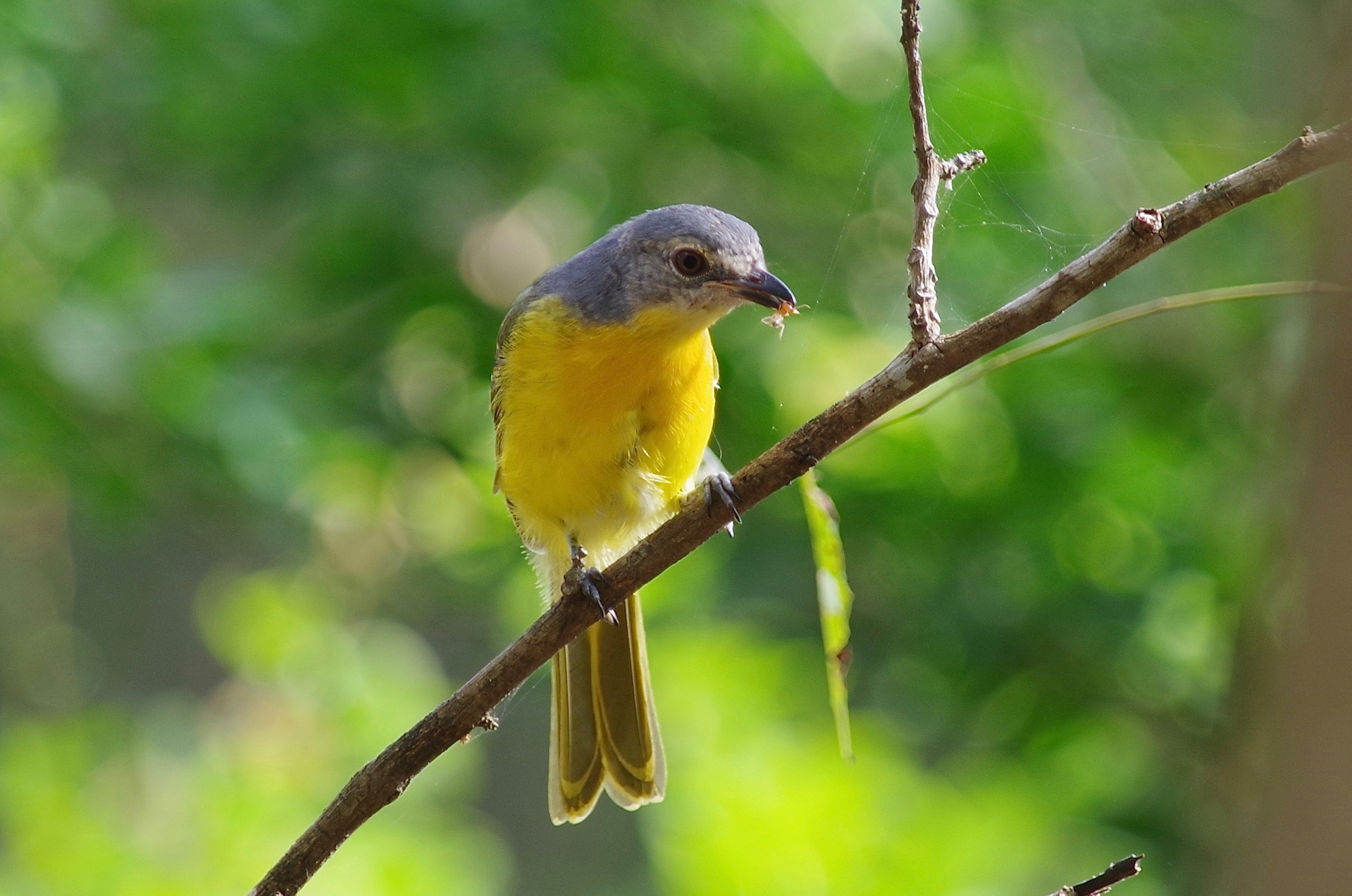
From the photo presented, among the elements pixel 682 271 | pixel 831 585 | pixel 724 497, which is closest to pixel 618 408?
pixel 682 271

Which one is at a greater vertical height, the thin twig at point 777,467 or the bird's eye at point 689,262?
the bird's eye at point 689,262

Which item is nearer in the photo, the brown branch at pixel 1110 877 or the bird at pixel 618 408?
the brown branch at pixel 1110 877

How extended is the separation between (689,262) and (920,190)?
4.61 feet

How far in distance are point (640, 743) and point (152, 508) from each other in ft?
9.06

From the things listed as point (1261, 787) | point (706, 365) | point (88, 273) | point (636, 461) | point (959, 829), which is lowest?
point (1261, 787)

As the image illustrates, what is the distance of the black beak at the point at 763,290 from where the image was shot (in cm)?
341

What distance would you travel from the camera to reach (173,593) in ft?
31.0

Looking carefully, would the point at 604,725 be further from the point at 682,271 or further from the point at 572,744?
the point at 682,271

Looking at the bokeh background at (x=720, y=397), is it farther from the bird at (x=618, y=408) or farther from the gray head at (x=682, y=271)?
the gray head at (x=682, y=271)

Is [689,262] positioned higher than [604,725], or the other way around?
[689,262]

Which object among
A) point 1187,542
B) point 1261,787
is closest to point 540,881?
point 1187,542

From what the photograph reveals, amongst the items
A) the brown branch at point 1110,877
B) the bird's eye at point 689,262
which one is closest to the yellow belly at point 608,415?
the bird's eye at point 689,262

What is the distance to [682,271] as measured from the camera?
139 inches

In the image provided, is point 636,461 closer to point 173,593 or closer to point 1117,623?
point 1117,623
